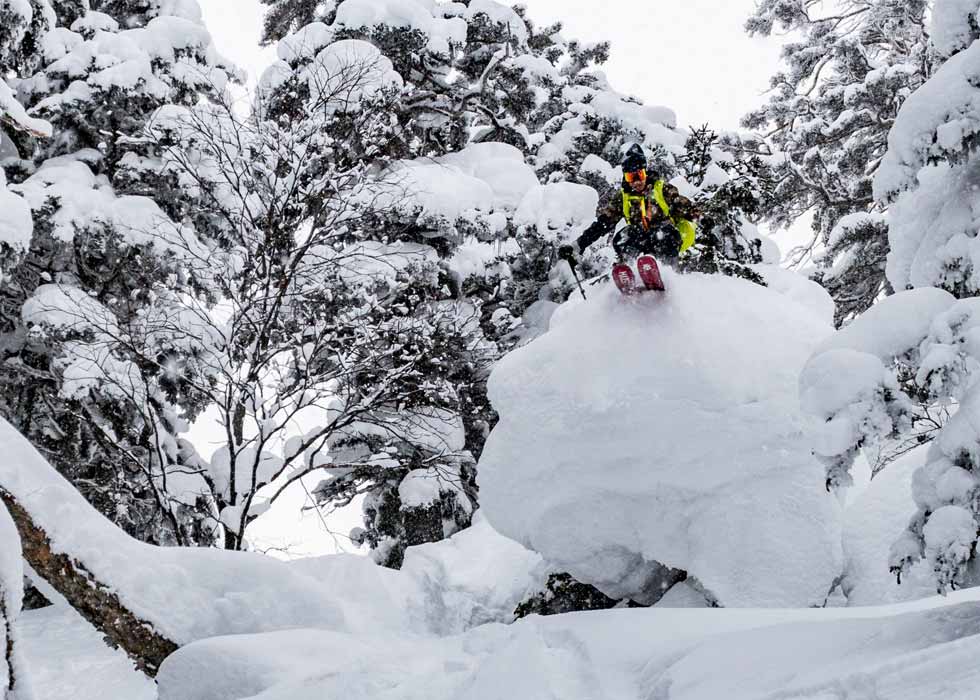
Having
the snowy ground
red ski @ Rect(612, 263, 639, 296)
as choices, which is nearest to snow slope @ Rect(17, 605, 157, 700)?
the snowy ground

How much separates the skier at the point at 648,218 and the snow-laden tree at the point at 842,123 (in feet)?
18.5

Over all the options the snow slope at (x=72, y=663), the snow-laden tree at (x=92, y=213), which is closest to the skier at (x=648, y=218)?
the snow slope at (x=72, y=663)

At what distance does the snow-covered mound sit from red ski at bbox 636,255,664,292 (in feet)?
0.42

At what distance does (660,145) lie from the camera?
13.3 m

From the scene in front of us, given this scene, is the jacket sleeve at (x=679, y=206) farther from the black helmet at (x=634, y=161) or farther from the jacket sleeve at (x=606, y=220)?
the jacket sleeve at (x=606, y=220)

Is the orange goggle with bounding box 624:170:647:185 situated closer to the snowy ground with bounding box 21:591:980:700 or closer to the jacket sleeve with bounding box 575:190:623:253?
the jacket sleeve with bounding box 575:190:623:253

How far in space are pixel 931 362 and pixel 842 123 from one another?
12.5 metres

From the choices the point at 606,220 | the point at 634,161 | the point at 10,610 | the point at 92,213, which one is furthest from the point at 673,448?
the point at 92,213

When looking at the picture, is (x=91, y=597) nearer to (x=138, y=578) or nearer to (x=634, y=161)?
(x=138, y=578)

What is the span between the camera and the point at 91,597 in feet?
17.6

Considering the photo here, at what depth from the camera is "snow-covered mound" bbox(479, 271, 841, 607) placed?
611 cm

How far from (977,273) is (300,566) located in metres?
6.94

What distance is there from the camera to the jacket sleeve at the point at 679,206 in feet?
21.8

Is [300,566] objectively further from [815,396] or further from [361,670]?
[815,396]
